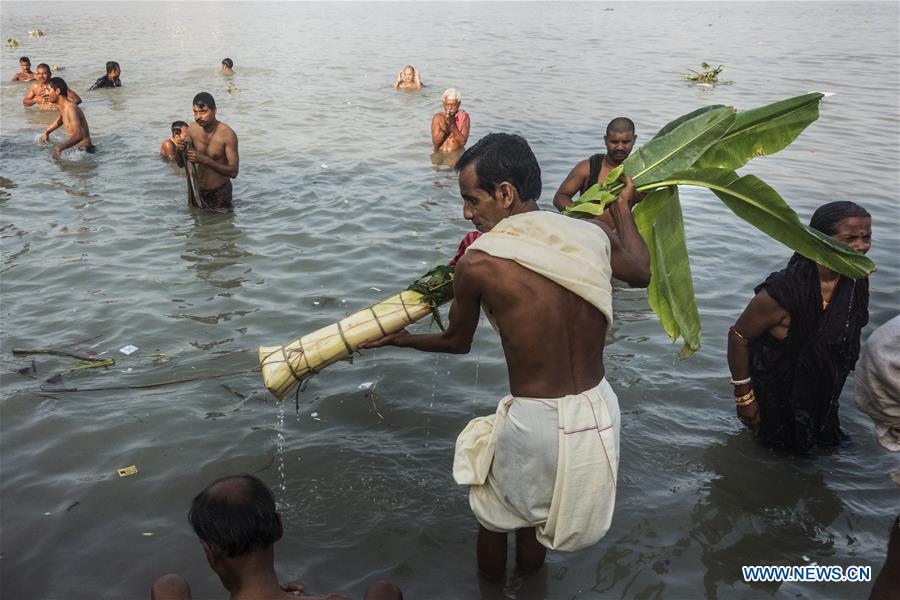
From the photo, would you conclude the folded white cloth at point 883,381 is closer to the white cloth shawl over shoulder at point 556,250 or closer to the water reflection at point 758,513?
the water reflection at point 758,513

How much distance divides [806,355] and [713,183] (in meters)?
1.17

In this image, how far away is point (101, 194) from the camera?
29.5ft

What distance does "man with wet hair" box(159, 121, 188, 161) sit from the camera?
28.6 ft

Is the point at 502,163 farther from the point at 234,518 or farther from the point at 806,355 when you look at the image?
the point at 806,355

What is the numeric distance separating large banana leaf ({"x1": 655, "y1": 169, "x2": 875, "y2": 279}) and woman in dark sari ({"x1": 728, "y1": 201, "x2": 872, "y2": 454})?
34cm

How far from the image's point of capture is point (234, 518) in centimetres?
238

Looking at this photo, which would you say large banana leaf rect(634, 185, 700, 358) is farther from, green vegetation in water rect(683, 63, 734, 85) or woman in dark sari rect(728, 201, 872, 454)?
green vegetation in water rect(683, 63, 734, 85)

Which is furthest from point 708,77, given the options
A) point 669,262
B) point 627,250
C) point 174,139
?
point 627,250

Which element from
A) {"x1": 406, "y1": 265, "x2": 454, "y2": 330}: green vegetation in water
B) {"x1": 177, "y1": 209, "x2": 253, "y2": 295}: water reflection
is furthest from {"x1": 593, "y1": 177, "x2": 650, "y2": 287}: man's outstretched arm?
{"x1": 177, "y1": 209, "x2": 253, "y2": 295}: water reflection

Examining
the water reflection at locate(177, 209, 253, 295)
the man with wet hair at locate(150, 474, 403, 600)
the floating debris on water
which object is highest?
the man with wet hair at locate(150, 474, 403, 600)

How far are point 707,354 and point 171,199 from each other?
6.20m

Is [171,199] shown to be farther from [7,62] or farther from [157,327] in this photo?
[7,62]

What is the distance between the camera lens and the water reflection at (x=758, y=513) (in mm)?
3646

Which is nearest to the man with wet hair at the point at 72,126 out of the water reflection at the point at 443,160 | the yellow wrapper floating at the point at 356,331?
the water reflection at the point at 443,160
